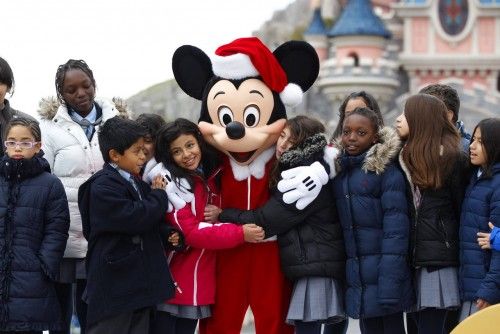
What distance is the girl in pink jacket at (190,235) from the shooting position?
5.11 metres

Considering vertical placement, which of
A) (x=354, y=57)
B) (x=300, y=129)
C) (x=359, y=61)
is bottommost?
(x=300, y=129)

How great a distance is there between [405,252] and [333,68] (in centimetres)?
2292

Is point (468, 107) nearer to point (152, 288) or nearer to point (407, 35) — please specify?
point (407, 35)

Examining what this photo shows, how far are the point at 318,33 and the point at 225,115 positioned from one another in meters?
24.0

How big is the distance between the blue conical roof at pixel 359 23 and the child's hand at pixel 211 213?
75.2 ft

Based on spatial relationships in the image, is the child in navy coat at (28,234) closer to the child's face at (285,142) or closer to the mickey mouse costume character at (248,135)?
the mickey mouse costume character at (248,135)

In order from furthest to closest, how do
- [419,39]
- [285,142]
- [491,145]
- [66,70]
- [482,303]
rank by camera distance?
[419,39]
[66,70]
[285,142]
[491,145]
[482,303]

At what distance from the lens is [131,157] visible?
500 cm

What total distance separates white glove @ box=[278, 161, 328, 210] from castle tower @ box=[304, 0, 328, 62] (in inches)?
946

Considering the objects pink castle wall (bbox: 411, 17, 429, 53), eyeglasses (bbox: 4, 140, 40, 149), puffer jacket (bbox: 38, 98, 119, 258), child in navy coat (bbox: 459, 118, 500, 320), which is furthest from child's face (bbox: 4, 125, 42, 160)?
pink castle wall (bbox: 411, 17, 429, 53)

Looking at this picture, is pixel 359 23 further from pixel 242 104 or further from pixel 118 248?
pixel 118 248

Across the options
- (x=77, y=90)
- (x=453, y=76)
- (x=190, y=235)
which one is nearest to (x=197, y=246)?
(x=190, y=235)

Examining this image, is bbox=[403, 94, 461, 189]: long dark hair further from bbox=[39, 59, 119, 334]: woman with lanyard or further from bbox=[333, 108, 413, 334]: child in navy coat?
bbox=[39, 59, 119, 334]: woman with lanyard

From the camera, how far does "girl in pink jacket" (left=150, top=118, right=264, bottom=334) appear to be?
16.8 ft
